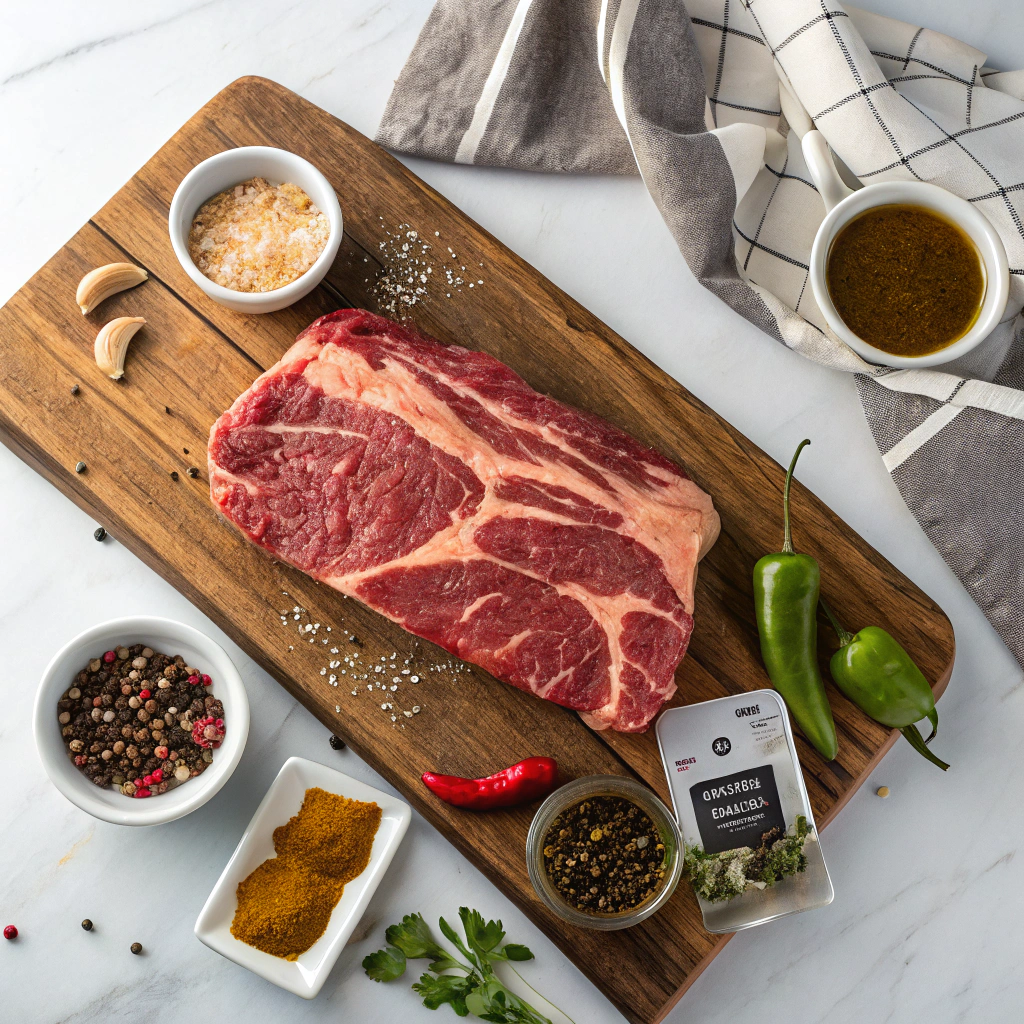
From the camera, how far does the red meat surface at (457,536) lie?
2721mm

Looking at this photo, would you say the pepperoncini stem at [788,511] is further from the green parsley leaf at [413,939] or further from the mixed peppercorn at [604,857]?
the green parsley leaf at [413,939]

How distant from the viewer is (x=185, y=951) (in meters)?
3.03

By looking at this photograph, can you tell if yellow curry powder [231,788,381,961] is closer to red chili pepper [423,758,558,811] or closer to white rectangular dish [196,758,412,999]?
white rectangular dish [196,758,412,999]

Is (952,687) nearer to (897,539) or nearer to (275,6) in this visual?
(897,539)

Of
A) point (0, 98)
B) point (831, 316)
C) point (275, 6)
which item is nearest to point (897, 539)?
point (831, 316)

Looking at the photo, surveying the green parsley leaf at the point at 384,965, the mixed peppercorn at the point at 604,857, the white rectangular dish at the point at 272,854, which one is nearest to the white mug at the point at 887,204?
the mixed peppercorn at the point at 604,857

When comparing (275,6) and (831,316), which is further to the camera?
(275,6)

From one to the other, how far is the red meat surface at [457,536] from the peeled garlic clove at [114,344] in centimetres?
50

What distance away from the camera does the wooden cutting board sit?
2.88m

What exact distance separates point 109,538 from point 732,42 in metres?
2.88

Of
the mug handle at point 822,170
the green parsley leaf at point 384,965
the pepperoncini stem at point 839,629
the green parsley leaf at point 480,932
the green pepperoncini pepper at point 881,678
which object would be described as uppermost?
the mug handle at point 822,170

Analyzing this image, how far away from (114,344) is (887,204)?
264cm

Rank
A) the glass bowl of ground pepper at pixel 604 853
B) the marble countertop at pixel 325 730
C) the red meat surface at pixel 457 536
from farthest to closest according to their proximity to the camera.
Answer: the marble countertop at pixel 325 730
the red meat surface at pixel 457 536
the glass bowl of ground pepper at pixel 604 853

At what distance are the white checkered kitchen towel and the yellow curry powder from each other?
2208 mm
